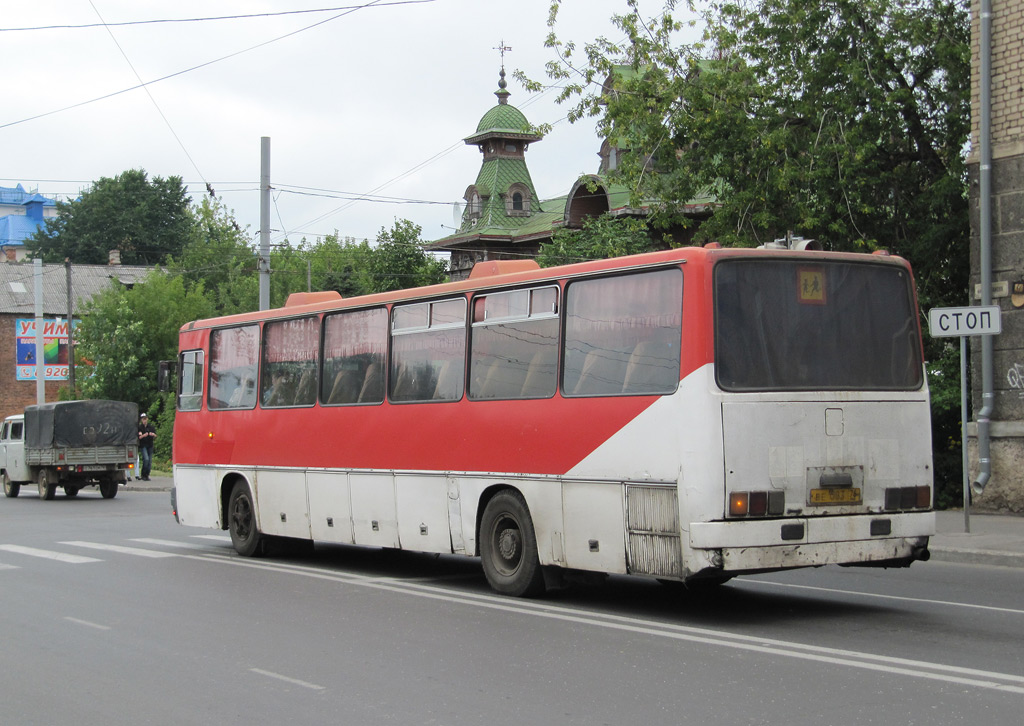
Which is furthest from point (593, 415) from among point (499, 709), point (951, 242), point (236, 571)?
point (951, 242)

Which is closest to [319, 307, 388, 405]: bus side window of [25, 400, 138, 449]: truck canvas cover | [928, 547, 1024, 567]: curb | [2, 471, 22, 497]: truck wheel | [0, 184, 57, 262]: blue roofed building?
[928, 547, 1024, 567]: curb

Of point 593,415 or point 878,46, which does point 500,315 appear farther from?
point 878,46

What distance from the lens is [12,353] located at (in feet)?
255

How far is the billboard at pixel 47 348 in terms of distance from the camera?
241ft

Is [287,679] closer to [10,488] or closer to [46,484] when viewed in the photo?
[46,484]

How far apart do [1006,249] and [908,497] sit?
10.2m

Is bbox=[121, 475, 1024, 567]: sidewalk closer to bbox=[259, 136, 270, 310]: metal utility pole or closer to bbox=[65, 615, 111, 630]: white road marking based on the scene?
bbox=[65, 615, 111, 630]: white road marking

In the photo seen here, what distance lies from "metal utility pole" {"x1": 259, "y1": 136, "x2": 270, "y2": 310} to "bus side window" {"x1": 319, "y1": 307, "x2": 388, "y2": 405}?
12737 mm

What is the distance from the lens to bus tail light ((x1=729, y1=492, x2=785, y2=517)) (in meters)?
9.12

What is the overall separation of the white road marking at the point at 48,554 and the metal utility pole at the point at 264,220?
10054mm

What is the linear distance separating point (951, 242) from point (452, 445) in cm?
1296

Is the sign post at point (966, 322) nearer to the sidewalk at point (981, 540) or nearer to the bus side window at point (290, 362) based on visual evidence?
the sidewalk at point (981, 540)

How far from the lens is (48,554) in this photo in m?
16.0

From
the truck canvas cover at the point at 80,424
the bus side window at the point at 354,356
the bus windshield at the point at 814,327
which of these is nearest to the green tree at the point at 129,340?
the truck canvas cover at the point at 80,424
